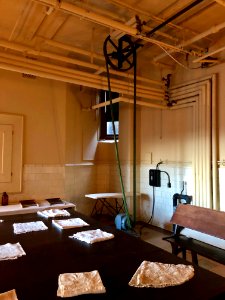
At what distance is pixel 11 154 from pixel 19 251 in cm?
245

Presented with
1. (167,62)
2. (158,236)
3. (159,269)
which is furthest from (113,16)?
(158,236)

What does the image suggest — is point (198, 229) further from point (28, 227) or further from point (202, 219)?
point (28, 227)

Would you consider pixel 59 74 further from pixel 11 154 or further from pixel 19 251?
pixel 19 251

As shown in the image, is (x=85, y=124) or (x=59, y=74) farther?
(x=85, y=124)

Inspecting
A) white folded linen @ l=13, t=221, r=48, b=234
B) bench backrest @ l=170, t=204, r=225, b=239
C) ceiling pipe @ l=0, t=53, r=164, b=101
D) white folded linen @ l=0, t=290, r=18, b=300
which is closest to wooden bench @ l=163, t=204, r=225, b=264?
bench backrest @ l=170, t=204, r=225, b=239

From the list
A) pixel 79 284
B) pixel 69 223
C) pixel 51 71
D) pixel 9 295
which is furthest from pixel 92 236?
pixel 51 71

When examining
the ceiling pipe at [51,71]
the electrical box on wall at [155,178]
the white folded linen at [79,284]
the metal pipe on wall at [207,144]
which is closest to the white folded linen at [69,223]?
the white folded linen at [79,284]

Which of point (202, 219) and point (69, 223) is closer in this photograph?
point (69, 223)

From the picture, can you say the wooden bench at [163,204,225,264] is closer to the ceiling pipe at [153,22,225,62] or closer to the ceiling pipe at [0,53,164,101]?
the ceiling pipe at [153,22,225,62]

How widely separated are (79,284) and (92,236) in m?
0.67

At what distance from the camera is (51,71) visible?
10.2 feet

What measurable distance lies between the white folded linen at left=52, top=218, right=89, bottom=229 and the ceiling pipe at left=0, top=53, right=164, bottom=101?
1.86 meters

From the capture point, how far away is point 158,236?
4031 millimetres

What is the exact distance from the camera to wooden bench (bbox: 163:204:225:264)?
2311 mm
